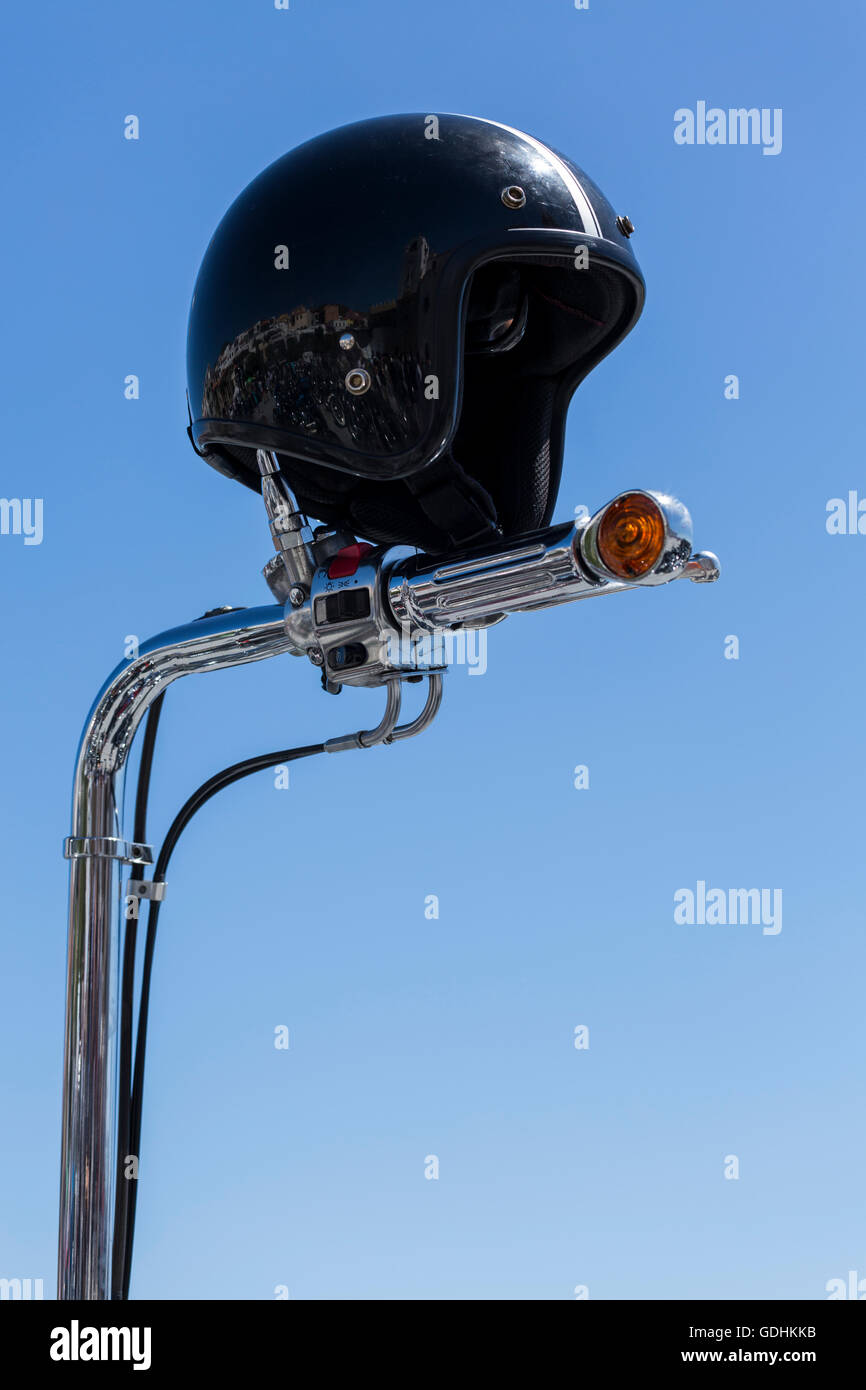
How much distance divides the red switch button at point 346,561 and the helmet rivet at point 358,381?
239mm

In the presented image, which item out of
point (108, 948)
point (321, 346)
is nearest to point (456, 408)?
point (321, 346)

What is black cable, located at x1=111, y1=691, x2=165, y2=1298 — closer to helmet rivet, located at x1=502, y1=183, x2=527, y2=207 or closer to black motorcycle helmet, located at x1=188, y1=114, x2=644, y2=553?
black motorcycle helmet, located at x1=188, y1=114, x2=644, y2=553

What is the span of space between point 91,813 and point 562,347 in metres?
1.17

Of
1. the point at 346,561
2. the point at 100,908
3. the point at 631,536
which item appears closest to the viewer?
the point at 631,536

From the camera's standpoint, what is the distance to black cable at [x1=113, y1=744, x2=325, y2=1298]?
2.26 metres

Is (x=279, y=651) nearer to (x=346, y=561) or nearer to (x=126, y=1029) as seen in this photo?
(x=346, y=561)

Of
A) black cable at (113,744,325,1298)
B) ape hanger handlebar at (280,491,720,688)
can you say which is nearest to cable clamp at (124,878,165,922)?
black cable at (113,744,325,1298)

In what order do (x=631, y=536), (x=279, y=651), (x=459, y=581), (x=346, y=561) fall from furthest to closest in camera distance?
(x=279, y=651), (x=346, y=561), (x=459, y=581), (x=631, y=536)

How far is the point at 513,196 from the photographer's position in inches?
85.1

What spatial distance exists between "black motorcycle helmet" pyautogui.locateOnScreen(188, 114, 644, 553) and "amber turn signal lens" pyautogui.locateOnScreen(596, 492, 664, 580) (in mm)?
512

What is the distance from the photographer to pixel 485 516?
91.0 inches

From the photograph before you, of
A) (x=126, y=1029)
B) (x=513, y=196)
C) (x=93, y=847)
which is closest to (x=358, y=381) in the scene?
(x=513, y=196)

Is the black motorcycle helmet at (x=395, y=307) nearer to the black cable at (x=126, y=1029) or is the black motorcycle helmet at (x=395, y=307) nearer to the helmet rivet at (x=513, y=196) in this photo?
the helmet rivet at (x=513, y=196)

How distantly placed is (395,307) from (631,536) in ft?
2.22
